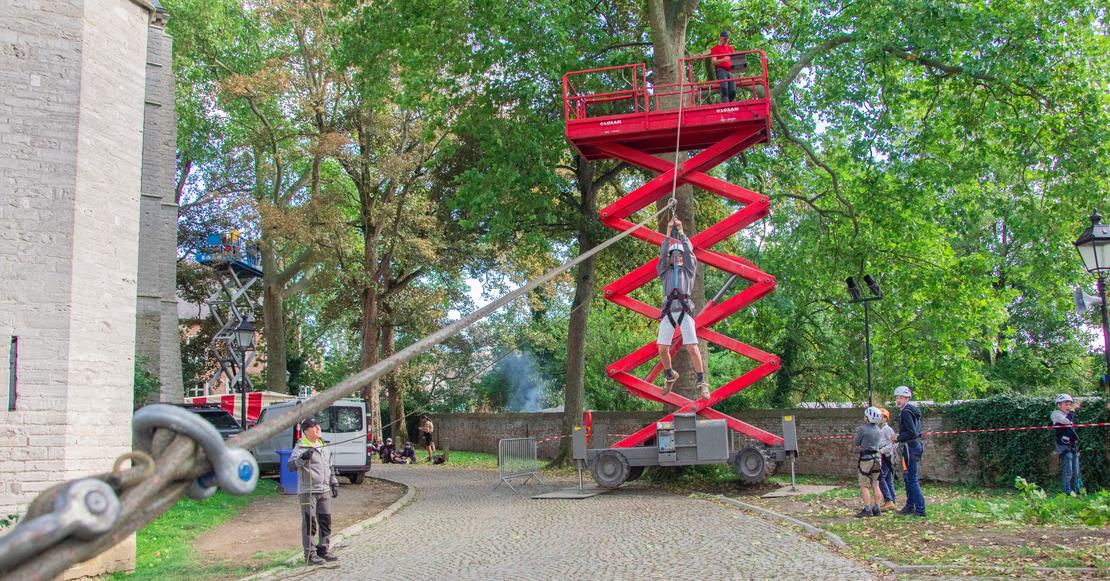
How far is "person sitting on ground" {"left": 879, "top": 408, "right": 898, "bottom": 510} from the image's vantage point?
45.6 feet

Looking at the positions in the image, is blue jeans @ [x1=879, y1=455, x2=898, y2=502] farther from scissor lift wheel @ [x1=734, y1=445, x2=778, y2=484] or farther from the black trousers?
the black trousers

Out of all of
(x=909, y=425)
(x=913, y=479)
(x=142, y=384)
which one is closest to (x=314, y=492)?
(x=913, y=479)

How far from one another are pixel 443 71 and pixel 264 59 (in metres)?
9.57

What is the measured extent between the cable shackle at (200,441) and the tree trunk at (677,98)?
55.6 ft

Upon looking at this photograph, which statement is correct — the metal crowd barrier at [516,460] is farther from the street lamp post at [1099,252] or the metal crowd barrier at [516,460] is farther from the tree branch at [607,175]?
the street lamp post at [1099,252]

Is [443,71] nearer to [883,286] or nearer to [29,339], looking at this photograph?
[883,286]

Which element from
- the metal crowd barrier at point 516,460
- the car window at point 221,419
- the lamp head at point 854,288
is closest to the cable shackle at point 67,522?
the metal crowd barrier at point 516,460

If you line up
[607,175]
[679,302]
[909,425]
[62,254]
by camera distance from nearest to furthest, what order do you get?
1. [62,254]
2. [679,302]
3. [909,425]
4. [607,175]

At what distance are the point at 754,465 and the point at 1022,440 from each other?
5300 mm

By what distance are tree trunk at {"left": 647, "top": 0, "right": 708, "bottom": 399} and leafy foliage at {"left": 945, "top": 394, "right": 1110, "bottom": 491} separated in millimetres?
5849

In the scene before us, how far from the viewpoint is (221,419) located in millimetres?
23688

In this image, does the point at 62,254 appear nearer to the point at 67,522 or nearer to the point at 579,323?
the point at 67,522

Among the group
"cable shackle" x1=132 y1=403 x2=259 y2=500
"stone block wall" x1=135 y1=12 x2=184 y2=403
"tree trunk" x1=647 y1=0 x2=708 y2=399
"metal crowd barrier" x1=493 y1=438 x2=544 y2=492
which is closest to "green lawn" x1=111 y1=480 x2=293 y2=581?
"metal crowd barrier" x1=493 y1=438 x2=544 y2=492

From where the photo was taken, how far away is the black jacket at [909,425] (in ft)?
44.1
